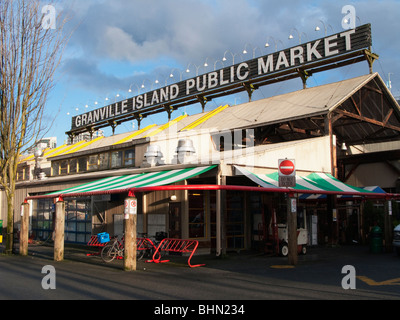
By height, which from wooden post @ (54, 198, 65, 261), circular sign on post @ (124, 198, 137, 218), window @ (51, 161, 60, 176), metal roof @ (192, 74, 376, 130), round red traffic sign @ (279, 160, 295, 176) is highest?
metal roof @ (192, 74, 376, 130)

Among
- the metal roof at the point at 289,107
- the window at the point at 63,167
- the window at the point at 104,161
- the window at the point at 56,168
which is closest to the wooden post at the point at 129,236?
the metal roof at the point at 289,107

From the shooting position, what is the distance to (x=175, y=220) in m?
17.6

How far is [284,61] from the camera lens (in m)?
27.4

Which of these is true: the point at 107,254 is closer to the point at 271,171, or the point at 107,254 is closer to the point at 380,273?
the point at 271,171

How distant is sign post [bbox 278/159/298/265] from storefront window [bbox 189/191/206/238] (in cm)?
474

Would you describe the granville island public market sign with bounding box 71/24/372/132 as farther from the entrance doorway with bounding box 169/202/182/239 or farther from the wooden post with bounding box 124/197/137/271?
the wooden post with bounding box 124/197/137/271

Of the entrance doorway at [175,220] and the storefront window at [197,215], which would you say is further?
the storefront window at [197,215]

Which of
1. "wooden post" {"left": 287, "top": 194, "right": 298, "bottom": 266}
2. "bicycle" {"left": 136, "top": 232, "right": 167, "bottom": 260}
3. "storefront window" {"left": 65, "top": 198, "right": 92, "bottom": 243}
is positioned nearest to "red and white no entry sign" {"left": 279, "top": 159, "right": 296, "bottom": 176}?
"wooden post" {"left": 287, "top": 194, "right": 298, "bottom": 266}

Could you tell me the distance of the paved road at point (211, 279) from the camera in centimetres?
871

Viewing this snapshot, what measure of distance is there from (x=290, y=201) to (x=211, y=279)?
4340 mm

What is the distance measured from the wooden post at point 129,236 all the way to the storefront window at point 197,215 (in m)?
4.70

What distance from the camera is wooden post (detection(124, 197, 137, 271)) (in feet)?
42.2

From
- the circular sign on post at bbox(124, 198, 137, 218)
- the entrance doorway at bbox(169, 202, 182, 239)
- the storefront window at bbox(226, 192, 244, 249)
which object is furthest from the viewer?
the storefront window at bbox(226, 192, 244, 249)

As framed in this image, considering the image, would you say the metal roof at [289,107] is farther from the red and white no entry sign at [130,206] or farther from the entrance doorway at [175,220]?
the red and white no entry sign at [130,206]
